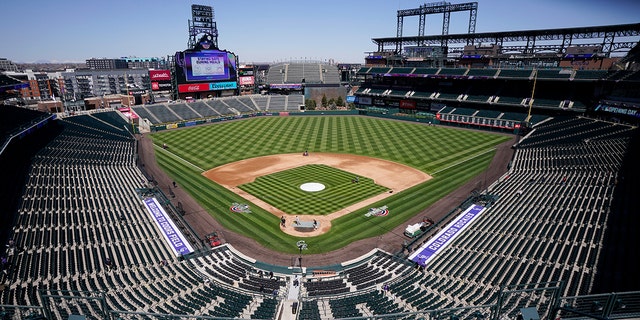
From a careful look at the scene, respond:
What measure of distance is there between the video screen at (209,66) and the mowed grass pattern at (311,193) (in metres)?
55.9

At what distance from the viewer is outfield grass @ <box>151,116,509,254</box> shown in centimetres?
3384

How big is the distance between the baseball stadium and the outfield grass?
0.38 metres

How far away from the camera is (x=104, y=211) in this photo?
107ft

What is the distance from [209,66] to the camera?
91.8 m

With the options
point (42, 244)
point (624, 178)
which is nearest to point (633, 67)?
point (624, 178)

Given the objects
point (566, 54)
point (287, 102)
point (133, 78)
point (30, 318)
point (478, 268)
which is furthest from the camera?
point (133, 78)

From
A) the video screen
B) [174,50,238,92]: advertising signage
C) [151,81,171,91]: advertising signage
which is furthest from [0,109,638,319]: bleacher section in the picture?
[151,81,171,91]: advertising signage

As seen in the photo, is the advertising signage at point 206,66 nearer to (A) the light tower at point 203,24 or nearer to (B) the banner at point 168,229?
(A) the light tower at point 203,24

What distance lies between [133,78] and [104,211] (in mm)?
148008

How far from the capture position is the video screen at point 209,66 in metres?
88.4

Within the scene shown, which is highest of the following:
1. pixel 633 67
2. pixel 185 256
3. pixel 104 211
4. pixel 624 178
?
pixel 633 67

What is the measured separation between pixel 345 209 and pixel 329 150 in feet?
82.8

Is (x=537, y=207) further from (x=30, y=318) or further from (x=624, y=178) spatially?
(x=30, y=318)

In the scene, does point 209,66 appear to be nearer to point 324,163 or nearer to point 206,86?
point 206,86
